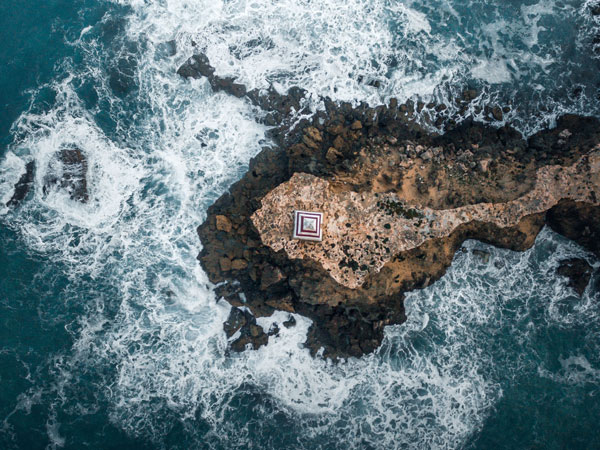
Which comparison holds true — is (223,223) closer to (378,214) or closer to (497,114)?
(378,214)

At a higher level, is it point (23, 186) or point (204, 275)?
point (23, 186)

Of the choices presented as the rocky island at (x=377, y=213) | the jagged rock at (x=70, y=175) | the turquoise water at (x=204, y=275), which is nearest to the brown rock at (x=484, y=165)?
the rocky island at (x=377, y=213)

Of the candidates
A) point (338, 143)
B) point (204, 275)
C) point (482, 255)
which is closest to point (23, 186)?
point (204, 275)

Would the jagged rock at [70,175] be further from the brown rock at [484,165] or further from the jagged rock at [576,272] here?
the jagged rock at [576,272]

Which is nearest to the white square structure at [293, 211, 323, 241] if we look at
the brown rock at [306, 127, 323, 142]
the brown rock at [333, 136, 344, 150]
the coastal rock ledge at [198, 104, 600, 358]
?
the coastal rock ledge at [198, 104, 600, 358]

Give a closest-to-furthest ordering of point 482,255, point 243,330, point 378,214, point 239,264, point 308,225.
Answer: point 308,225 < point 378,214 < point 239,264 < point 482,255 < point 243,330

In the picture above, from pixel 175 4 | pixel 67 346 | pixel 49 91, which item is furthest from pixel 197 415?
pixel 175 4

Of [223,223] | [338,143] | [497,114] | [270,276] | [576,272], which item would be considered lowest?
[270,276]
